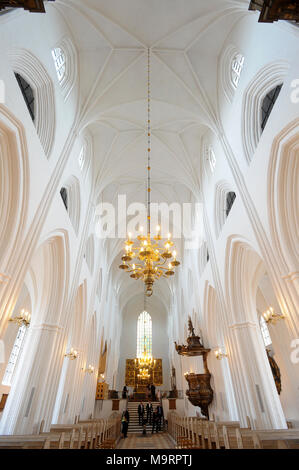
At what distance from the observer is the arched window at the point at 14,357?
43.0ft

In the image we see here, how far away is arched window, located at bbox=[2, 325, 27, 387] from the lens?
43.0ft

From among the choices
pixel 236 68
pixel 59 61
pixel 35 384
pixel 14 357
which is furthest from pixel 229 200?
pixel 14 357

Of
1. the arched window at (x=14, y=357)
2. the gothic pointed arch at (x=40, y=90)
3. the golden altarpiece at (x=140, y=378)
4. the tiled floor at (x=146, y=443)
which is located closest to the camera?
the gothic pointed arch at (x=40, y=90)

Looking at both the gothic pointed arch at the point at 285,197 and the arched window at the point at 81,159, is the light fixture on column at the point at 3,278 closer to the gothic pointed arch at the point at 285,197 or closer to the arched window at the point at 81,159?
the arched window at the point at 81,159

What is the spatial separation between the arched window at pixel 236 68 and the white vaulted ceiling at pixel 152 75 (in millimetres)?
987

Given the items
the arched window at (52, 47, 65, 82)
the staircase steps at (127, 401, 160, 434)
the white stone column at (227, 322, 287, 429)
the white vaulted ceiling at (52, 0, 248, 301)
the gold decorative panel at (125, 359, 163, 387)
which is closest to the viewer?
the white stone column at (227, 322, 287, 429)

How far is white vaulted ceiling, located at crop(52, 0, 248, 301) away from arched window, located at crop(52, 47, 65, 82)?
94 centimetres

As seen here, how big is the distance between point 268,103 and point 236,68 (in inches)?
115

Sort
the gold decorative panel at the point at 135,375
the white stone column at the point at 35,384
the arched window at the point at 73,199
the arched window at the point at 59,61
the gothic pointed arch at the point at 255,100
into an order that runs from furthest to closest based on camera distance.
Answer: the gold decorative panel at the point at 135,375 → the arched window at the point at 73,199 → the arched window at the point at 59,61 → the white stone column at the point at 35,384 → the gothic pointed arch at the point at 255,100

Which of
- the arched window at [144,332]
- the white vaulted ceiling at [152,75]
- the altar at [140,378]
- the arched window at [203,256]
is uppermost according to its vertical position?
the white vaulted ceiling at [152,75]

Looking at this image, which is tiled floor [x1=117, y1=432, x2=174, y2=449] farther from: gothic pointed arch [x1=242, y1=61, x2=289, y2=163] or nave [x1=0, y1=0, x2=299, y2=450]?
gothic pointed arch [x1=242, y1=61, x2=289, y2=163]

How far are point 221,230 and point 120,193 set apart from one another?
28.1ft

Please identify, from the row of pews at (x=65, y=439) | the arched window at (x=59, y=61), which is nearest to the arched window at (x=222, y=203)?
the arched window at (x=59, y=61)

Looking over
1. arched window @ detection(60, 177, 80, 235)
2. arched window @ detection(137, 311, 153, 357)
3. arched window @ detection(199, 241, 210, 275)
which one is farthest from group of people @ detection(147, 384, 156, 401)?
arched window @ detection(60, 177, 80, 235)
